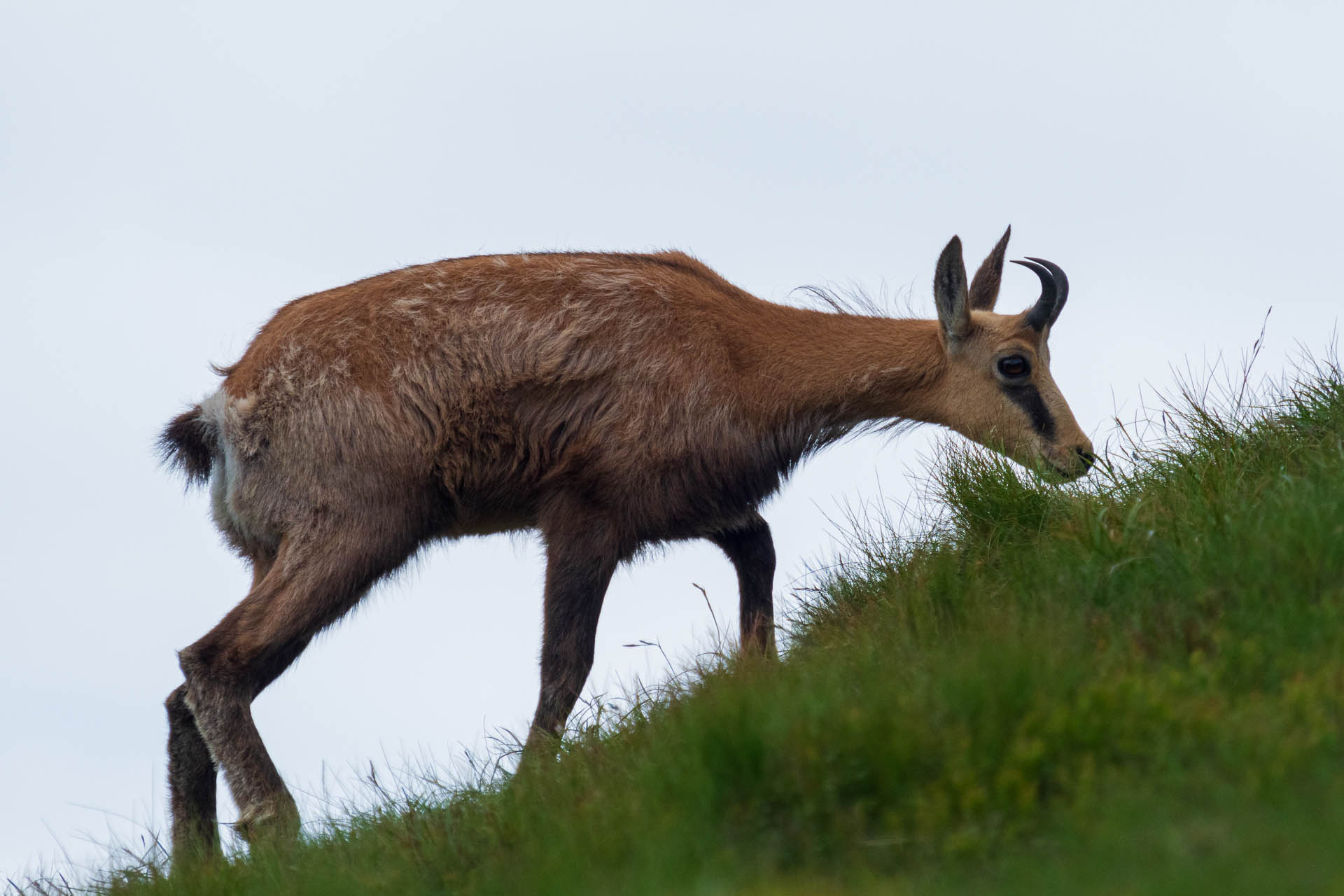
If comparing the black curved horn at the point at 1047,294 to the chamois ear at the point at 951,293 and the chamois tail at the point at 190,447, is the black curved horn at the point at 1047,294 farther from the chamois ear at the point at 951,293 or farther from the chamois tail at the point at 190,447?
the chamois tail at the point at 190,447

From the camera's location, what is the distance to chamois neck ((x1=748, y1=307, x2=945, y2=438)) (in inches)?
272

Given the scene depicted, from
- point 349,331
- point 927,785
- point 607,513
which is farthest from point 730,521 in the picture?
point 927,785

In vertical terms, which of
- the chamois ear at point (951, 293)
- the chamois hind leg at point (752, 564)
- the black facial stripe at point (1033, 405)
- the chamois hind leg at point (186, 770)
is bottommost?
the chamois hind leg at point (186, 770)

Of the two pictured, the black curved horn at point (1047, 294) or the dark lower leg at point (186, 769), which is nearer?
the dark lower leg at point (186, 769)

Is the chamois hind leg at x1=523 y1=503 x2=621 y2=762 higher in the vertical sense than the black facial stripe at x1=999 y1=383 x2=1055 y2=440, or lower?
lower

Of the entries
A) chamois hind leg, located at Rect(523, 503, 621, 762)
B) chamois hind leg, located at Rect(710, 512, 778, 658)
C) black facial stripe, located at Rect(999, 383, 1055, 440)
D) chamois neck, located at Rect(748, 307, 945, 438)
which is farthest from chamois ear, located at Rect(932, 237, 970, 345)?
chamois hind leg, located at Rect(523, 503, 621, 762)

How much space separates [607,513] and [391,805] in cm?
174

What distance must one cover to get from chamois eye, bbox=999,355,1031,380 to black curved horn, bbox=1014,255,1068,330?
207mm

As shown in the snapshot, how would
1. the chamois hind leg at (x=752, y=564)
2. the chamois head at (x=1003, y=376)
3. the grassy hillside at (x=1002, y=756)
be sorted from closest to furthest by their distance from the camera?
the grassy hillside at (x=1002, y=756)
the chamois head at (x=1003, y=376)
the chamois hind leg at (x=752, y=564)

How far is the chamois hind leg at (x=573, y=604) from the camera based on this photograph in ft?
20.8

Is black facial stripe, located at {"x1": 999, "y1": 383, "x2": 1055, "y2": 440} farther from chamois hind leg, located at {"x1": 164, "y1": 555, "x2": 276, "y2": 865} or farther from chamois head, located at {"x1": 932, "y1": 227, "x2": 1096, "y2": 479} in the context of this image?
chamois hind leg, located at {"x1": 164, "y1": 555, "x2": 276, "y2": 865}

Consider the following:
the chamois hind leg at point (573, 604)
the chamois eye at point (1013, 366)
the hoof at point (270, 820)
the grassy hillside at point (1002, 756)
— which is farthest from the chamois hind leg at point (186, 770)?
the chamois eye at point (1013, 366)

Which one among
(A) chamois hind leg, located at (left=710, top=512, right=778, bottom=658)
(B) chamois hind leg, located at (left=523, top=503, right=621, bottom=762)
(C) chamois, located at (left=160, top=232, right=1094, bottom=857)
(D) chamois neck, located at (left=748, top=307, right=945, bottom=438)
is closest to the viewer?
(C) chamois, located at (left=160, top=232, right=1094, bottom=857)

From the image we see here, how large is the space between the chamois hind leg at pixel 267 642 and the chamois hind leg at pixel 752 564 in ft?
6.20
